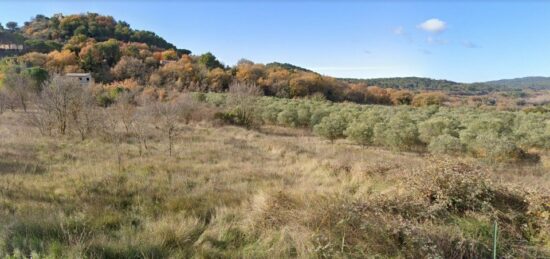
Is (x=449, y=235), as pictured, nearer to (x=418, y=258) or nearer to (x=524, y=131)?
(x=418, y=258)

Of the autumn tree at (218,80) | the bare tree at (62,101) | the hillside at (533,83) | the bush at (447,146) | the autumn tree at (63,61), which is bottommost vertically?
the bush at (447,146)

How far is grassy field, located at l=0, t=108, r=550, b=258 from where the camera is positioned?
3939 millimetres

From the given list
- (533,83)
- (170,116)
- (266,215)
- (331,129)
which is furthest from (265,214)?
(533,83)

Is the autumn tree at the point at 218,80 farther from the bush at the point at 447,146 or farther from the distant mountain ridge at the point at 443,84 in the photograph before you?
the distant mountain ridge at the point at 443,84

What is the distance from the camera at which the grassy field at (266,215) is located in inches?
155

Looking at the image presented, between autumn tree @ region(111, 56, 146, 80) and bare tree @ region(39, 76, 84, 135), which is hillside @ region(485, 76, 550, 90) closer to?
autumn tree @ region(111, 56, 146, 80)

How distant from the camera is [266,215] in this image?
4828 mm

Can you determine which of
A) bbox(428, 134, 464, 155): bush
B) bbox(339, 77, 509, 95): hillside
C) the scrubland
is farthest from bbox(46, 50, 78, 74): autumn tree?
bbox(339, 77, 509, 95): hillside

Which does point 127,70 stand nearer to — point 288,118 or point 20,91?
point 20,91

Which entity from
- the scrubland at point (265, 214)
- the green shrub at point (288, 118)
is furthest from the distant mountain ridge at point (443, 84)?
the scrubland at point (265, 214)

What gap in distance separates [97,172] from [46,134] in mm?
10254

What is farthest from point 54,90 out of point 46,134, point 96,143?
point 96,143

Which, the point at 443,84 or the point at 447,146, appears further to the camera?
the point at 443,84

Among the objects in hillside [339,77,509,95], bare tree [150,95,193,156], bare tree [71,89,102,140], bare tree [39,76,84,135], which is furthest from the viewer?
hillside [339,77,509,95]
